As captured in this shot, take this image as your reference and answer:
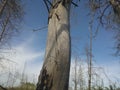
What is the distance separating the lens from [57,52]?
2.66m

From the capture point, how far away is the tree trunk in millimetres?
2486

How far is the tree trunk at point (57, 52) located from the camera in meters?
2.49

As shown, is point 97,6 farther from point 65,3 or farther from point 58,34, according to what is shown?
point 58,34

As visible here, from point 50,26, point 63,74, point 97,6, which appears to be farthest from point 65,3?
point 97,6

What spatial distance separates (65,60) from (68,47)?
209 mm

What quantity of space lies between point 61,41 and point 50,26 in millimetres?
342

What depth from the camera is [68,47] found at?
2742 mm

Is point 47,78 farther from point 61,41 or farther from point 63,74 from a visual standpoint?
point 61,41

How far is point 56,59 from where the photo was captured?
→ 2.61 meters

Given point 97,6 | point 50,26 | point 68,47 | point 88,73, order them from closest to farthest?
point 68,47 → point 50,26 → point 97,6 → point 88,73

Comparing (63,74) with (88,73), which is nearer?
(63,74)

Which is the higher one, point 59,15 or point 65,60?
point 59,15

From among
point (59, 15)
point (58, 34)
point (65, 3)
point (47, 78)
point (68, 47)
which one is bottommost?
point (47, 78)

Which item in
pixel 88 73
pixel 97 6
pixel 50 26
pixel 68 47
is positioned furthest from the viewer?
pixel 88 73
